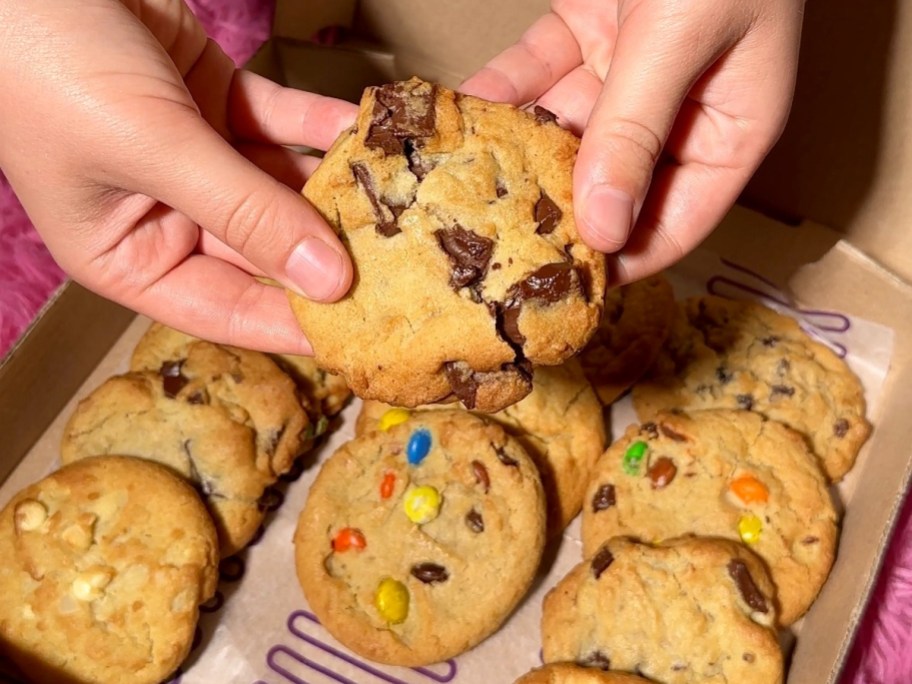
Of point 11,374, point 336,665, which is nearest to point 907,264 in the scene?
point 336,665

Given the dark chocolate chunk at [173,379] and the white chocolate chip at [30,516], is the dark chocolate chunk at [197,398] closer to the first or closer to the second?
the dark chocolate chunk at [173,379]

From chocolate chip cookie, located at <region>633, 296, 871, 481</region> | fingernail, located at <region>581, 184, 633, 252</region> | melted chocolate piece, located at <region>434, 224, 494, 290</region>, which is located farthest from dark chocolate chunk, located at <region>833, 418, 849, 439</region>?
melted chocolate piece, located at <region>434, 224, 494, 290</region>

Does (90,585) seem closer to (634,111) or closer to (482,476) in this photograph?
(482,476)

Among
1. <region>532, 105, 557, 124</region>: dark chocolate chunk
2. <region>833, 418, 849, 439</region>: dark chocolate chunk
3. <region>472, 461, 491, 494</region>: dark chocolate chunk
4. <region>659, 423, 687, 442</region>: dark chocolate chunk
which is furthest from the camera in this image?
<region>833, 418, 849, 439</region>: dark chocolate chunk

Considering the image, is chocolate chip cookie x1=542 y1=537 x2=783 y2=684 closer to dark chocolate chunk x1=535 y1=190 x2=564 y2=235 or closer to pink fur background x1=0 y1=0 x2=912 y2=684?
pink fur background x1=0 y1=0 x2=912 y2=684

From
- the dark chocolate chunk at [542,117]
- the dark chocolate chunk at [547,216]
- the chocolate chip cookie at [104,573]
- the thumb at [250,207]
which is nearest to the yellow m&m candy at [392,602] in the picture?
the chocolate chip cookie at [104,573]

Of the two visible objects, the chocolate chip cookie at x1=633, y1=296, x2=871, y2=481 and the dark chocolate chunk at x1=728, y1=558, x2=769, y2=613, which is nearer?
the dark chocolate chunk at x1=728, y1=558, x2=769, y2=613
